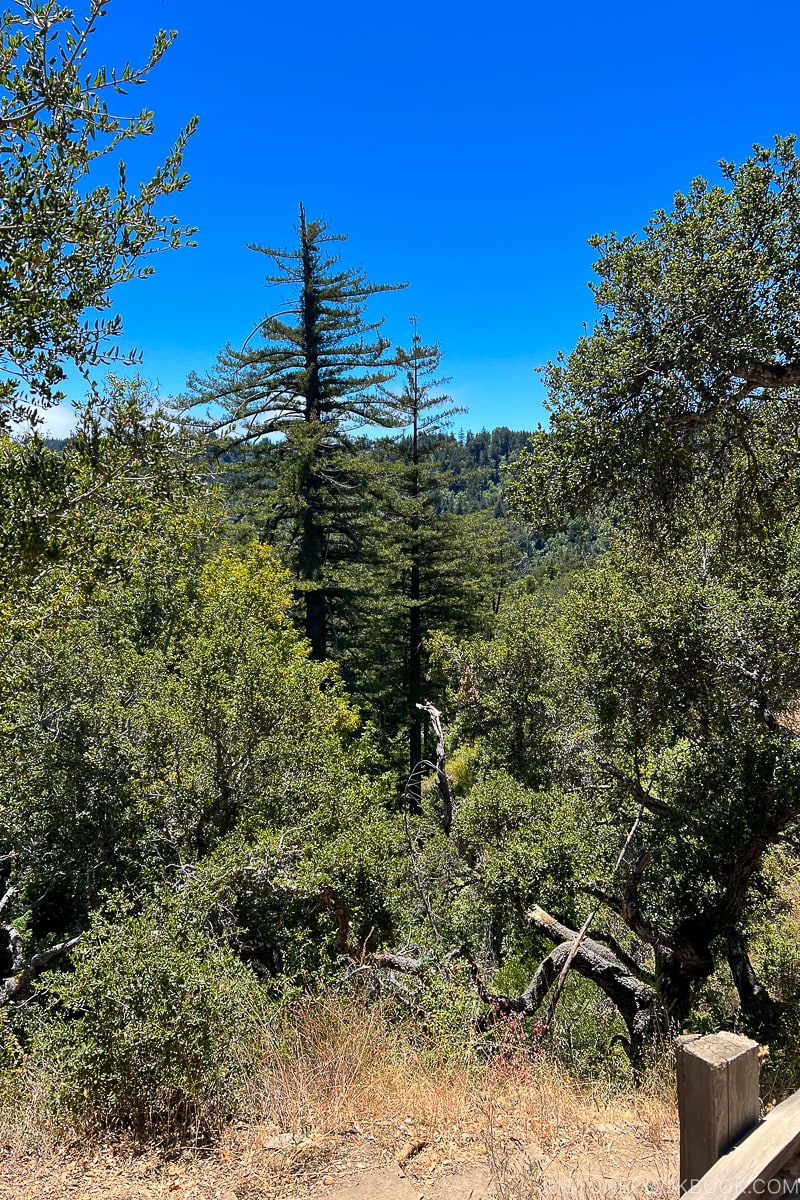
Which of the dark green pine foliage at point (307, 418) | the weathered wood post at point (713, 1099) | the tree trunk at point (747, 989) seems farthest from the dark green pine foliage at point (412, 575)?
the weathered wood post at point (713, 1099)

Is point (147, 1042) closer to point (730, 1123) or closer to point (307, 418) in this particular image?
point (730, 1123)

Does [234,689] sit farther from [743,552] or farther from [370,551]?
[370,551]

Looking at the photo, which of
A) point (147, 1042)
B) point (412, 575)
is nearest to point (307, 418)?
point (412, 575)

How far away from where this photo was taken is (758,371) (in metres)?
5.10

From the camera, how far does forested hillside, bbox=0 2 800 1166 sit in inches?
157

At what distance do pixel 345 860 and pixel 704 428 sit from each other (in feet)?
17.2

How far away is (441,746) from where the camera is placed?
36.2 ft

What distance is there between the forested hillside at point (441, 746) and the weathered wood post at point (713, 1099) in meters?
2.88

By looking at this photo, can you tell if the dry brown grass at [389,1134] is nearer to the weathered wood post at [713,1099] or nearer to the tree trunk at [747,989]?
the weathered wood post at [713,1099]

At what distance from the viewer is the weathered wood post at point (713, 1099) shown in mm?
2061

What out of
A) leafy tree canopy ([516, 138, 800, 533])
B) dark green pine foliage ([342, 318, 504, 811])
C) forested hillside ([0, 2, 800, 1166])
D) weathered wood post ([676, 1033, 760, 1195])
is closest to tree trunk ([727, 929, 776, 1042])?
forested hillside ([0, 2, 800, 1166])

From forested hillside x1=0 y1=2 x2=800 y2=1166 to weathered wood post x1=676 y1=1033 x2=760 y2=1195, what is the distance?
2.88m

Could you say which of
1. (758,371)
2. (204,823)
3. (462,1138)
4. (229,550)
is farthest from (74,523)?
(229,550)

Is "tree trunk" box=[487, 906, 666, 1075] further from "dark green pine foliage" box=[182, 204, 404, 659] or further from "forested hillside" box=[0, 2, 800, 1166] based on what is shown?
"dark green pine foliage" box=[182, 204, 404, 659]
